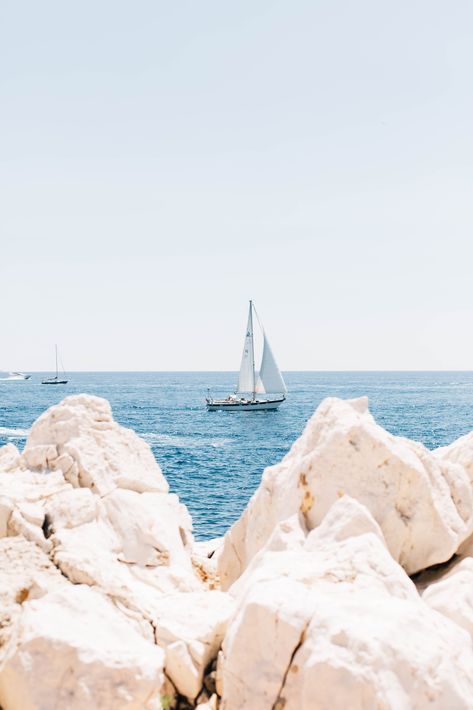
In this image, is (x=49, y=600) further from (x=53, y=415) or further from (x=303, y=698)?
(x=53, y=415)

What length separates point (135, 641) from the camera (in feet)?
24.9

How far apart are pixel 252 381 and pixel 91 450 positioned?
86.7 m

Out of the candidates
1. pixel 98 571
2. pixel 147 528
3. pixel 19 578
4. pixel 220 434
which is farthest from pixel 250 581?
pixel 220 434

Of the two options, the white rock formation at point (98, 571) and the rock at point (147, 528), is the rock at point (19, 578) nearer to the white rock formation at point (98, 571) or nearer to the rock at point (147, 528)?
the white rock formation at point (98, 571)

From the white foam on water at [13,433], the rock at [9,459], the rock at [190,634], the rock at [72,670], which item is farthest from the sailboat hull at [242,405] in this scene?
the rock at [72,670]

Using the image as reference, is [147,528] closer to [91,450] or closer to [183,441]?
[91,450]

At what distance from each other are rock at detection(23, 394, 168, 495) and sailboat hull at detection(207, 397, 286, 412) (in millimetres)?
81628

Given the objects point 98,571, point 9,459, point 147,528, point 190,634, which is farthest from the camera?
point 9,459

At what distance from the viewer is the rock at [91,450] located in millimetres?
12664

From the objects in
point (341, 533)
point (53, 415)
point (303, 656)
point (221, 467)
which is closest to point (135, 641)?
point (303, 656)

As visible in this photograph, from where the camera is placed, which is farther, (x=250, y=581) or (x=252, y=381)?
(x=252, y=381)

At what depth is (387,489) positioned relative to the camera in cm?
1070

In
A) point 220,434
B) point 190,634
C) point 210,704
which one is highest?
point 190,634

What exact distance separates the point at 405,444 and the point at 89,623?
638cm
